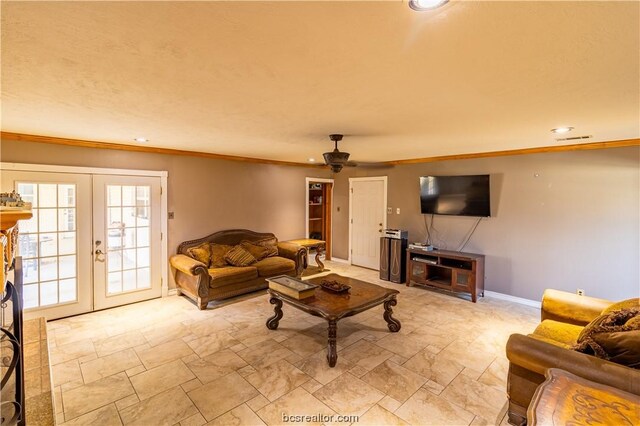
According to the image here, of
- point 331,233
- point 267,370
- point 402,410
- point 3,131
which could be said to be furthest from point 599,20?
point 331,233

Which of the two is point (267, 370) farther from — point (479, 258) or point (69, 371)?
point (479, 258)

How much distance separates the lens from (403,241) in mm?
5594

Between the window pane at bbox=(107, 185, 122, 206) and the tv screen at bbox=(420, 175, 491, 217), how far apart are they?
475cm

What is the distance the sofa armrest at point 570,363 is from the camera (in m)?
1.58

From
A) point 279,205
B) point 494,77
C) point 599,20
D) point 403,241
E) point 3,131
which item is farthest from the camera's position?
point 279,205

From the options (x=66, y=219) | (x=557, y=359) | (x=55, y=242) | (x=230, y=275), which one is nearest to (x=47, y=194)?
(x=66, y=219)

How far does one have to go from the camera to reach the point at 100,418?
2133 millimetres

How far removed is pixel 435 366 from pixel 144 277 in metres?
4.09

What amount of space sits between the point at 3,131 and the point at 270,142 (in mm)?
2897

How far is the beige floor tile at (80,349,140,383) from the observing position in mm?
2645

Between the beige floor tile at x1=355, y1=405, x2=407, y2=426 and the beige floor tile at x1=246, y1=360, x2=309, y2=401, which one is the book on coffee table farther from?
the beige floor tile at x1=355, y1=405, x2=407, y2=426

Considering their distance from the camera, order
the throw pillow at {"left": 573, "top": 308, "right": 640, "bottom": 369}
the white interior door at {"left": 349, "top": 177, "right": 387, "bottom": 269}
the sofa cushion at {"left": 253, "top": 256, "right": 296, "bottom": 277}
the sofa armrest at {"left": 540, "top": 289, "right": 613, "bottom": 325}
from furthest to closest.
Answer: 1. the white interior door at {"left": 349, "top": 177, "right": 387, "bottom": 269}
2. the sofa cushion at {"left": 253, "top": 256, "right": 296, "bottom": 277}
3. the sofa armrest at {"left": 540, "top": 289, "right": 613, "bottom": 325}
4. the throw pillow at {"left": 573, "top": 308, "right": 640, "bottom": 369}

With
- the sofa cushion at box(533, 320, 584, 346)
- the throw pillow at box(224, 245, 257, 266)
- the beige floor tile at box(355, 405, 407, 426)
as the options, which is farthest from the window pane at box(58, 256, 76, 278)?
the sofa cushion at box(533, 320, 584, 346)

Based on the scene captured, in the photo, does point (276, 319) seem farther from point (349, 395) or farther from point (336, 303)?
point (349, 395)
